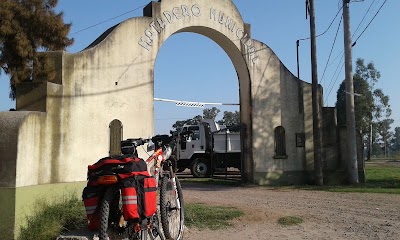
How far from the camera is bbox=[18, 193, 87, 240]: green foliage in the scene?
22.7ft

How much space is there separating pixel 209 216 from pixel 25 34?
25.1 feet

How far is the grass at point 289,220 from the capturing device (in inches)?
340

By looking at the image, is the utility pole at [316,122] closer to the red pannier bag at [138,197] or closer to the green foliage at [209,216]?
the green foliage at [209,216]

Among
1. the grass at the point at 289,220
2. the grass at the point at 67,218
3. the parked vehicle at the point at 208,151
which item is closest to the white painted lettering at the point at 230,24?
the grass at the point at 67,218

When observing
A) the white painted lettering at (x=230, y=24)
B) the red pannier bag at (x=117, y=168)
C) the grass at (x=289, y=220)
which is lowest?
the grass at (x=289, y=220)

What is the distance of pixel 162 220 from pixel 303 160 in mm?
10655

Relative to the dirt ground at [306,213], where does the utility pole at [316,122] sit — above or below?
above

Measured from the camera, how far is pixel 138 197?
15.8 ft

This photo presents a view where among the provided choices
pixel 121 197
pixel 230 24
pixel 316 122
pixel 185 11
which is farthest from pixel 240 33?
pixel 121 197

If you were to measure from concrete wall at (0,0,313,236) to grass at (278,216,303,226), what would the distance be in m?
4.29

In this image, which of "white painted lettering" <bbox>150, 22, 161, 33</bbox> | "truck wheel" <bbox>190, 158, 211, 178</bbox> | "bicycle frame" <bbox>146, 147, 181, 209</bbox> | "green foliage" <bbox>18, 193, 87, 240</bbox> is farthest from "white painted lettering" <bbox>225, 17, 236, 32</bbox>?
"truck wheel" <bbox>190, 158, 211, 178</bbox>

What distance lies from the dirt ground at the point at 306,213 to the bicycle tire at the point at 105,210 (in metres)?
2.95

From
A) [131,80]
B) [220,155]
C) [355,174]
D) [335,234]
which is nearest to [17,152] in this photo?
[131,80]

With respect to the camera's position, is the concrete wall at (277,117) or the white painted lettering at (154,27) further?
the concrete wall at (277,117)
